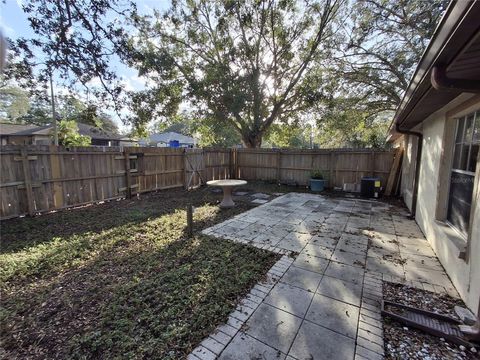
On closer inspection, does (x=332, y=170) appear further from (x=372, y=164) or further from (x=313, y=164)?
(x=372, y=164)

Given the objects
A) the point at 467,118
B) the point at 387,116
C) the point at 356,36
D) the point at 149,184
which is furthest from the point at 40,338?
the point at 387,116

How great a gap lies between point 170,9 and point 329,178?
10782 millimetres

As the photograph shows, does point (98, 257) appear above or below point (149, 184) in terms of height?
below

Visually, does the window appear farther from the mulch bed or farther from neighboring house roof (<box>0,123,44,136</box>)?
neighboring house roof (<box>0,123,44,136</box>)

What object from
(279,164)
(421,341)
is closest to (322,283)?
(421,341)

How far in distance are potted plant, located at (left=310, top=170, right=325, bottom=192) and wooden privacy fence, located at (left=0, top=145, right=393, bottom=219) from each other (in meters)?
0.45

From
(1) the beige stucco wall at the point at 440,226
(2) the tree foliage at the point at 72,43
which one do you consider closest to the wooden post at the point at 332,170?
(1) the beige stucco wall at the point at 440,226

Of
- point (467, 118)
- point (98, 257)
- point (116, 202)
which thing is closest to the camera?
point (467, 118)

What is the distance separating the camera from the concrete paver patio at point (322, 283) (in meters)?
1.71

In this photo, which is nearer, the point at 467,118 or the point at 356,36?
the point at 467,118

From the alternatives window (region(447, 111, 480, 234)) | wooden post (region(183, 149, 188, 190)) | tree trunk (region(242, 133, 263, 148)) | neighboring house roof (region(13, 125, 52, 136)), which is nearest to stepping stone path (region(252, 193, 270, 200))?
wooden post (region(183, 149, 188, 190))

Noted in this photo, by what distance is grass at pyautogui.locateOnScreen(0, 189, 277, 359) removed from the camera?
178cm

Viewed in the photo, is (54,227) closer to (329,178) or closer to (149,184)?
(149,184)

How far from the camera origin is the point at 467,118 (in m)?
2.86
